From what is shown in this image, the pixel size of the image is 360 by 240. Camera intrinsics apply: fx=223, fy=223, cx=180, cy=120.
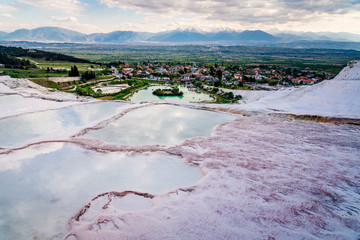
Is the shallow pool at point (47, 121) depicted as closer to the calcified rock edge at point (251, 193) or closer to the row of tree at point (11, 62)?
the calcified rock edge at point (251, 193)

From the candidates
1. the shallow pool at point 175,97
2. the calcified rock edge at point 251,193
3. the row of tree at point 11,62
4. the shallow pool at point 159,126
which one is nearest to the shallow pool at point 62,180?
the calcified rock edge at point 251,193

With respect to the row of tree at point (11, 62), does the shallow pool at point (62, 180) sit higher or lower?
lower

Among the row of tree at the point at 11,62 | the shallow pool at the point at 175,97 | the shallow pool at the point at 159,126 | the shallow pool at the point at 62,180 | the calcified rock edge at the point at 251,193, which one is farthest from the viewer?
the row of tree at the point at 11,62

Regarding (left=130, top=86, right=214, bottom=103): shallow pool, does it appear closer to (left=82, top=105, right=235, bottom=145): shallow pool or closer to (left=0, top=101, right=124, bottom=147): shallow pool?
(left=82, top=105, right=235, bottom=145): shallow pool

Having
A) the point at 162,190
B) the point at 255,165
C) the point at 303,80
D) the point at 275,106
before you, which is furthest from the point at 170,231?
the point at 303,80

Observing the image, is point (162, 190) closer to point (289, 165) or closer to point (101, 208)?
point (101, 208)

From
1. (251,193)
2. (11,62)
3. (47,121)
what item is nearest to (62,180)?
(251,193)
